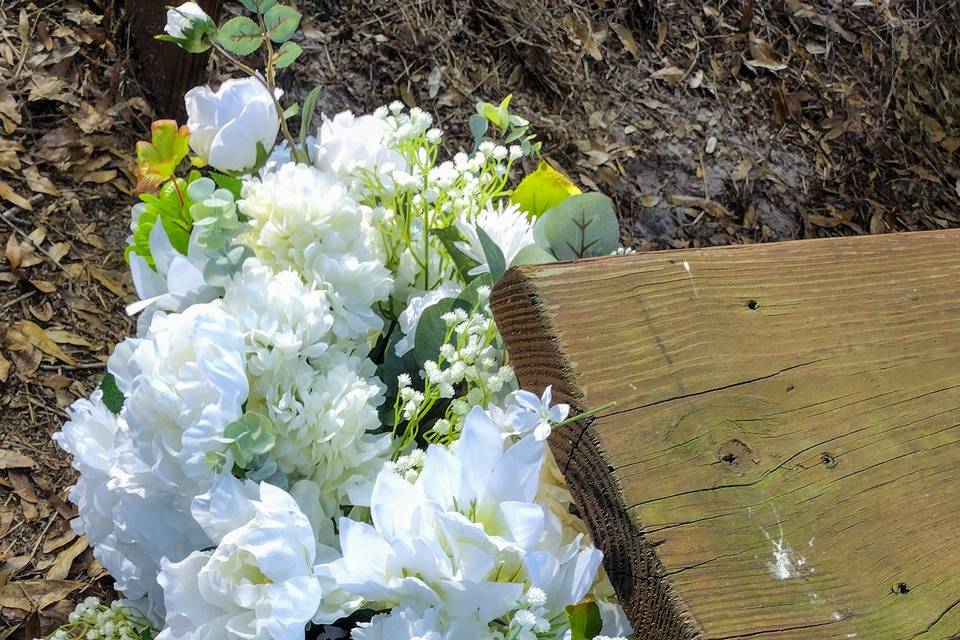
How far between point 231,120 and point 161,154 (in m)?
0.15

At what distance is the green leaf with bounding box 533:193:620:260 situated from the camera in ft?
2.81

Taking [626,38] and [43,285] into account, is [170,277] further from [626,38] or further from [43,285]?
[626,38]

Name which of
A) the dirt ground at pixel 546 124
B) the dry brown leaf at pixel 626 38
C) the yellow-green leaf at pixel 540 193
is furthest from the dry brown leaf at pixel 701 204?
the yellow-green leaf at pixel 540 193

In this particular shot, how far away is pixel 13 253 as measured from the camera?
1823mm

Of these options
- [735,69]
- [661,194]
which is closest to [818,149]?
[735,69]

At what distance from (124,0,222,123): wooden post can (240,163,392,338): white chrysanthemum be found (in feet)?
3.96

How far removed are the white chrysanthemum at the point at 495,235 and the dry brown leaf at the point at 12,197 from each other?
148cm

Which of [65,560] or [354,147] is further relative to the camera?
[65,560]

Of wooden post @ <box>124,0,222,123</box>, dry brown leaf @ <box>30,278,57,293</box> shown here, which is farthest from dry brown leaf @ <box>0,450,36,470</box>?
wooden post @ <box>124,0,222,123</box>

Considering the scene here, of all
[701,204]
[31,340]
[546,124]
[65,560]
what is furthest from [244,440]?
[701,204]

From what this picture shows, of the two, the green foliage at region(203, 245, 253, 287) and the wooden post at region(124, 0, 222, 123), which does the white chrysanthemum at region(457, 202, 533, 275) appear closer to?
the green foliage at region(203, 245, 253, 287)

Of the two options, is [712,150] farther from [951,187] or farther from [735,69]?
[951,187]

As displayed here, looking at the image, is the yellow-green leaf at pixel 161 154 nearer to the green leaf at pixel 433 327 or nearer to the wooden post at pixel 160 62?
the green leaf at pixel 433 327

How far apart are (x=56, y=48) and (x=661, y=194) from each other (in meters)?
1.72
